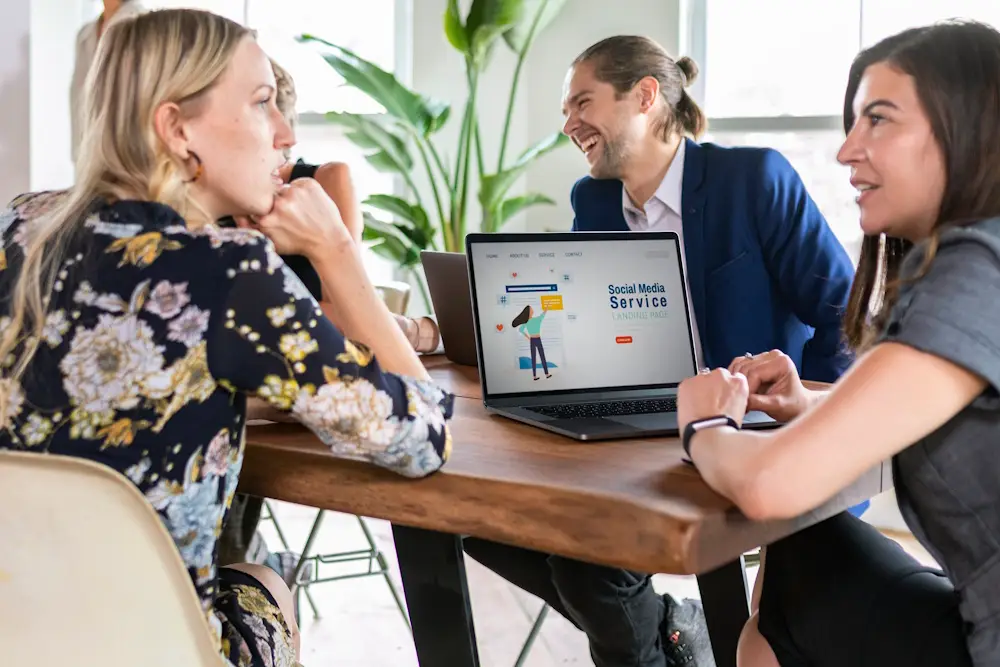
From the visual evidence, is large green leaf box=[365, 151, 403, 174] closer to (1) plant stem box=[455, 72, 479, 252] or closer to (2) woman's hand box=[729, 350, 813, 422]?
(1) plant stem box=[455, 72, 479, 252]

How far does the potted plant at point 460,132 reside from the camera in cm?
383

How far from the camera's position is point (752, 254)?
2.40 m

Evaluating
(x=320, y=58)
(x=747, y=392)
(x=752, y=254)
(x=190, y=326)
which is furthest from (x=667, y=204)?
(x=320, y=58)

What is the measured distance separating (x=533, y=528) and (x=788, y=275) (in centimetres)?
154

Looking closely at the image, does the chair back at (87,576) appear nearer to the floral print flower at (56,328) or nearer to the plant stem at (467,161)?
the floral print flower at (56,328)

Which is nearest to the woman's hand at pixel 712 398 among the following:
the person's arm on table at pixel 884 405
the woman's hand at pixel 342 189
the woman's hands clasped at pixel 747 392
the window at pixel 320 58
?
the woman's hands clasped at pixel 747 392

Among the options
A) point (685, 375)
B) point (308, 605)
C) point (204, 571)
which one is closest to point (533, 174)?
point (308, 605)

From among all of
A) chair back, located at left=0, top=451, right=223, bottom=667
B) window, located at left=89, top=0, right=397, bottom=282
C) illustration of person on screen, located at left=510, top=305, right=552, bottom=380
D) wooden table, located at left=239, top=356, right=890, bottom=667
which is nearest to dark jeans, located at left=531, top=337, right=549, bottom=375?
illustration of person on screen, located at left=510, top=305, right=552, bottom=380

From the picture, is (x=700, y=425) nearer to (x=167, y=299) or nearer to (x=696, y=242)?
(x=167, y=299)

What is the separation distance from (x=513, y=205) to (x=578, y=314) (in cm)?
240

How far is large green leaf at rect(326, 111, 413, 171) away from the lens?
4.03 m

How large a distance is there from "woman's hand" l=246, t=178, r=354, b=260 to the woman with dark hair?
494 mm

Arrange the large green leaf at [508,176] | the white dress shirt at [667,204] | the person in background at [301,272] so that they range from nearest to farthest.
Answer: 1. the person in background at [301,272]
2. the white dress shirt at [667,204]
3. the large green leaf at [508,176]

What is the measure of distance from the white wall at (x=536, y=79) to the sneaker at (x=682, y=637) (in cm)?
250
